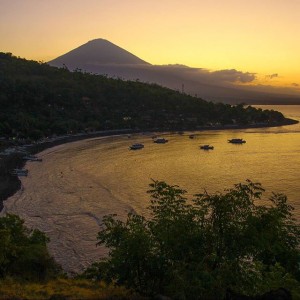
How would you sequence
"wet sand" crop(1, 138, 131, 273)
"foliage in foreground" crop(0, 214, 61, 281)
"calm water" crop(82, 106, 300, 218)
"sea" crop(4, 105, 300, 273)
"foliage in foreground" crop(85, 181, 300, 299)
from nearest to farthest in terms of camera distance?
"foliage in foreground" crop(85, 181, 300, 299) → "foliage in foreground" crop(0, 214, 61, 281) → "wet sand" crop(1, 138, 131, 273) → "sea" crop(4, 105, 300, 273) → "calm water" crop(82, 106, 300, 218)

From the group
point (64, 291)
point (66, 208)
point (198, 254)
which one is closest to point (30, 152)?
point (66, 208)

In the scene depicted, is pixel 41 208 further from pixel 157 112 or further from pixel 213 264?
pixel 157 112

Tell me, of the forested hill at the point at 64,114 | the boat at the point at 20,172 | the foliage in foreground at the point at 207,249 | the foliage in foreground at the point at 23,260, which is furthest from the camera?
the forested hill at the point at 64,114

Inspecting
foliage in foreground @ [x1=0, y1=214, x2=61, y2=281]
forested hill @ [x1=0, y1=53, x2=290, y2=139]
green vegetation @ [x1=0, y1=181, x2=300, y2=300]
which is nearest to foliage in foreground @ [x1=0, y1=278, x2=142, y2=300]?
green vegetation @ [x1=0, y1=181, x2=300, y2=300]

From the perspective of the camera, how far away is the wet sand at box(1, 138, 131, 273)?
37.2 meters

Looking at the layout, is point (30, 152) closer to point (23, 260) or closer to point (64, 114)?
point (64, 114)

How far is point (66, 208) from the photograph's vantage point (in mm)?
51719

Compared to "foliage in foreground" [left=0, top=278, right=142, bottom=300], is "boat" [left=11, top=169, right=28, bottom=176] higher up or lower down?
lower down

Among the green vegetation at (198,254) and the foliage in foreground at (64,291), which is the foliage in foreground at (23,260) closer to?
the foliage in foreground at (64,291)

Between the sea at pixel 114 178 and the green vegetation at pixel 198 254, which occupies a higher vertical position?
the green vegetation at pixel 198 254

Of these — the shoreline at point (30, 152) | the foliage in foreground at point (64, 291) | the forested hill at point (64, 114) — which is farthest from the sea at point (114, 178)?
the forested hill at point (64, 114)

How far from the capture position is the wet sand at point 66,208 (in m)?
37.2

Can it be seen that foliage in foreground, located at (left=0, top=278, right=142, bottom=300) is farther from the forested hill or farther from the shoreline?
the forested hill

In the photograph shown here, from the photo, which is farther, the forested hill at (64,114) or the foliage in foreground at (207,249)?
the forested hill at (64,114)
